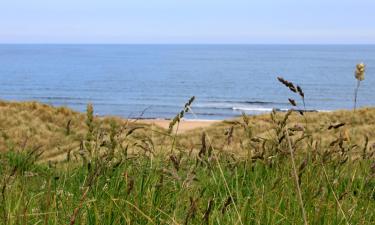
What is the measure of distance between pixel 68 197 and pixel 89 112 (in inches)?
26.4

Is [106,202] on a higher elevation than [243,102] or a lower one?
higher

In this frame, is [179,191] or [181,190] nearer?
[181,190]

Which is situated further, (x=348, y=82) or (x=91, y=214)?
(x=348, y=82)

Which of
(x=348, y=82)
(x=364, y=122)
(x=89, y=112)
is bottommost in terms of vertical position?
(x=348, y=82)

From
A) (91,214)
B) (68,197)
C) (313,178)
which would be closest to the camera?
(91,214)

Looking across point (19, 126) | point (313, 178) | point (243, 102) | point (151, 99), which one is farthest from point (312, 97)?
point (313, 178)

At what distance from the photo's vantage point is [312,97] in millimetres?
97312

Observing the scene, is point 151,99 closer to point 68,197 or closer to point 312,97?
point 312,97

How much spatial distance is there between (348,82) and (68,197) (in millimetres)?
126260

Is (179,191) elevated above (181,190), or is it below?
below

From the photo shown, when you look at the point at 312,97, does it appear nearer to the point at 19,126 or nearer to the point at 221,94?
the point at 221,94

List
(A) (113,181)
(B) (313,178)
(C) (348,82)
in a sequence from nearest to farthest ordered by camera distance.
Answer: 1. (A) (113,181)
2. (B) (313,178)
3. (C) (348,82)

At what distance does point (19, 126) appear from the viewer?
22.7 m

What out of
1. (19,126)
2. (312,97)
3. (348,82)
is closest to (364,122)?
(19,126)
